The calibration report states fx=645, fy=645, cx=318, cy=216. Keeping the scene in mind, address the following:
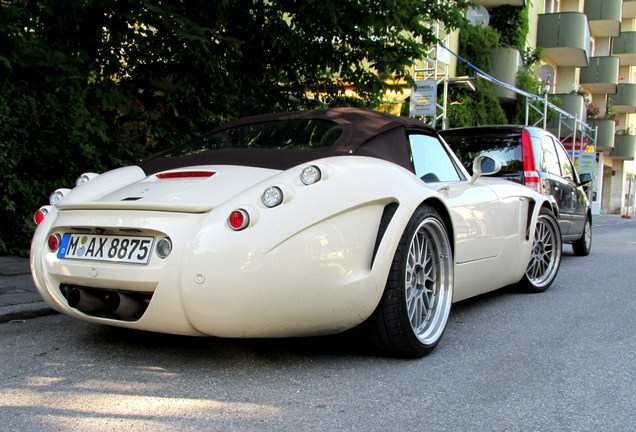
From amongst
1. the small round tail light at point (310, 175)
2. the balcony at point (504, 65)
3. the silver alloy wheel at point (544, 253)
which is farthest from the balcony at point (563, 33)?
the small round tail light at point (310, 175)

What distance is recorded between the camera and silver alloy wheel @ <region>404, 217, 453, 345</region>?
3.42 metres

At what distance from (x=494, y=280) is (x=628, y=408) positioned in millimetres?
1855

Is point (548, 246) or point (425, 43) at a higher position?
point (425, 43)

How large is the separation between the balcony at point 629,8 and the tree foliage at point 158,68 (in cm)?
3798

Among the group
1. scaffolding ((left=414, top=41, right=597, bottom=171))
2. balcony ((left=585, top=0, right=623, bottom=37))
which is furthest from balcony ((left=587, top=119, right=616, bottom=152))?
balcony ((left=585, top=0, right=623, bottom=37))

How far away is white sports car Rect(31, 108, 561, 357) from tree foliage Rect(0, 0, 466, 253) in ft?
10.2

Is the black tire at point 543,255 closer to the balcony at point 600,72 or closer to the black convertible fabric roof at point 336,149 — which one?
the black convertible fabric roof at point 336,149

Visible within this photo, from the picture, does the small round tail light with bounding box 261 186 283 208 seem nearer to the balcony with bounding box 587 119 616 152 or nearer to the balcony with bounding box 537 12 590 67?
the balcony with bounding box 537 12 590 67

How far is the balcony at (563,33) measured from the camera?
28500mm

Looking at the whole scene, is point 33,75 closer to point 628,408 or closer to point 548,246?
point 548,246

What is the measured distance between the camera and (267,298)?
2.78 m

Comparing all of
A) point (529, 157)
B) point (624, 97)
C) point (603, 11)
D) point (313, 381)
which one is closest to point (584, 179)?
point (529, 157)

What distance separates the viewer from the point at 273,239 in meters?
2.75

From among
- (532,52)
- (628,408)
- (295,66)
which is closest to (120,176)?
(628,408)
